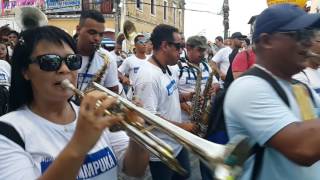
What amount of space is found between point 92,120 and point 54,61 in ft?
1.84

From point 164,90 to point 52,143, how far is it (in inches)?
87.3

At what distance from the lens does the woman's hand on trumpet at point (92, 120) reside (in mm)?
1678

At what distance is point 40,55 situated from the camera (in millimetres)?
2154

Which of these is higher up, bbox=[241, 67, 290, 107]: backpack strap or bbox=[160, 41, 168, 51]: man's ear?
bbox=[160, 41, 168, 51]: man's ear

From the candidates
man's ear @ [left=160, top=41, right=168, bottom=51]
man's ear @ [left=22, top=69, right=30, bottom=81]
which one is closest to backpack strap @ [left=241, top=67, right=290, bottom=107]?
man's ear @ [left=22, top=69, right=30, bottom=81]

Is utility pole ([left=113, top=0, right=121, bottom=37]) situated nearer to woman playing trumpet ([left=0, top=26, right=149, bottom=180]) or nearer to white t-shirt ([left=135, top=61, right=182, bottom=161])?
white t-shirt ([left=135, top=61, right=182, bottom=161])

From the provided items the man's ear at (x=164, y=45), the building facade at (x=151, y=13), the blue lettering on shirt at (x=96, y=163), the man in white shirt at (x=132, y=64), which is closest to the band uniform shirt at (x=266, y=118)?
the blue lettering on shirt at (x=96, y=163)

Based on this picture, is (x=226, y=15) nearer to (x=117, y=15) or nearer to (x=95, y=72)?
(x=117, y=15)

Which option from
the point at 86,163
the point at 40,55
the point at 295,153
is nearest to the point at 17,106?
the point at 40,55

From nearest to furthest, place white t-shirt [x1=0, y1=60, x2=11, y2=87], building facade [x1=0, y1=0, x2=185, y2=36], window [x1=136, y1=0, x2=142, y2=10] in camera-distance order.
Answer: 1. white t-shirt [x1=0, y1=60, x2=11, y2=87]
2. building facade [x1=0, y1=0, x2=185, y2=36]
3. window [x1=136, y1=0, x2=142, y2=10]

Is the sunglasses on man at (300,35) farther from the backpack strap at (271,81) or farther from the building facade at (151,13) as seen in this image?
the building facade at (151,13)

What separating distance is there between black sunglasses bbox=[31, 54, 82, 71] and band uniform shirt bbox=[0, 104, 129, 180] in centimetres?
22

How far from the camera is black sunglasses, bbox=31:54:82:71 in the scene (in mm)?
2111

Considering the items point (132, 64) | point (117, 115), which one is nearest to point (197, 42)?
point (132, 64)
